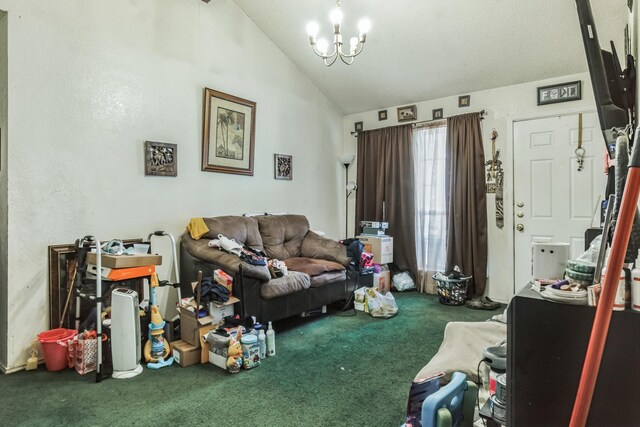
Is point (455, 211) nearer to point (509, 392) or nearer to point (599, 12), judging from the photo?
point (599, 12)

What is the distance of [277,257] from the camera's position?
3.71 meters

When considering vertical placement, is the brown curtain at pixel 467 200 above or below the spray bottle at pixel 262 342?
above

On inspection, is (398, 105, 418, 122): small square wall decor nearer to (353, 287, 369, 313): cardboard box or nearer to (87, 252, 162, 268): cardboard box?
(353, 287, 369, 313): cardboard box

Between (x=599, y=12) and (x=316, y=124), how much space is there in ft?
9.77

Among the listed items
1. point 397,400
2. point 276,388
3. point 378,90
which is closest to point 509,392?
point 397,400

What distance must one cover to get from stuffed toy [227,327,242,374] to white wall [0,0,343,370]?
1324mm

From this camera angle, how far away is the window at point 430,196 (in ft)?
14.1

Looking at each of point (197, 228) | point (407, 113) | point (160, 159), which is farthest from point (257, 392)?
point (407, 113)

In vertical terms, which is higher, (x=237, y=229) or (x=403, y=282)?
(x=237, y=229)

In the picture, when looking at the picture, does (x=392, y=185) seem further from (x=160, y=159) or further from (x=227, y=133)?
(x=160, y=159)

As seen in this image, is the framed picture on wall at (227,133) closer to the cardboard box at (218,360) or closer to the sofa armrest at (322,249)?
the sofa armrest at (322,249)

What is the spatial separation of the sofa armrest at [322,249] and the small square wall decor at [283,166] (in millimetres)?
747

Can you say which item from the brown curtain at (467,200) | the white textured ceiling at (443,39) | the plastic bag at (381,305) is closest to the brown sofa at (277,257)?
the plastic bag at (381,305)

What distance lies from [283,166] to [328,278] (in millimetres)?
1559
